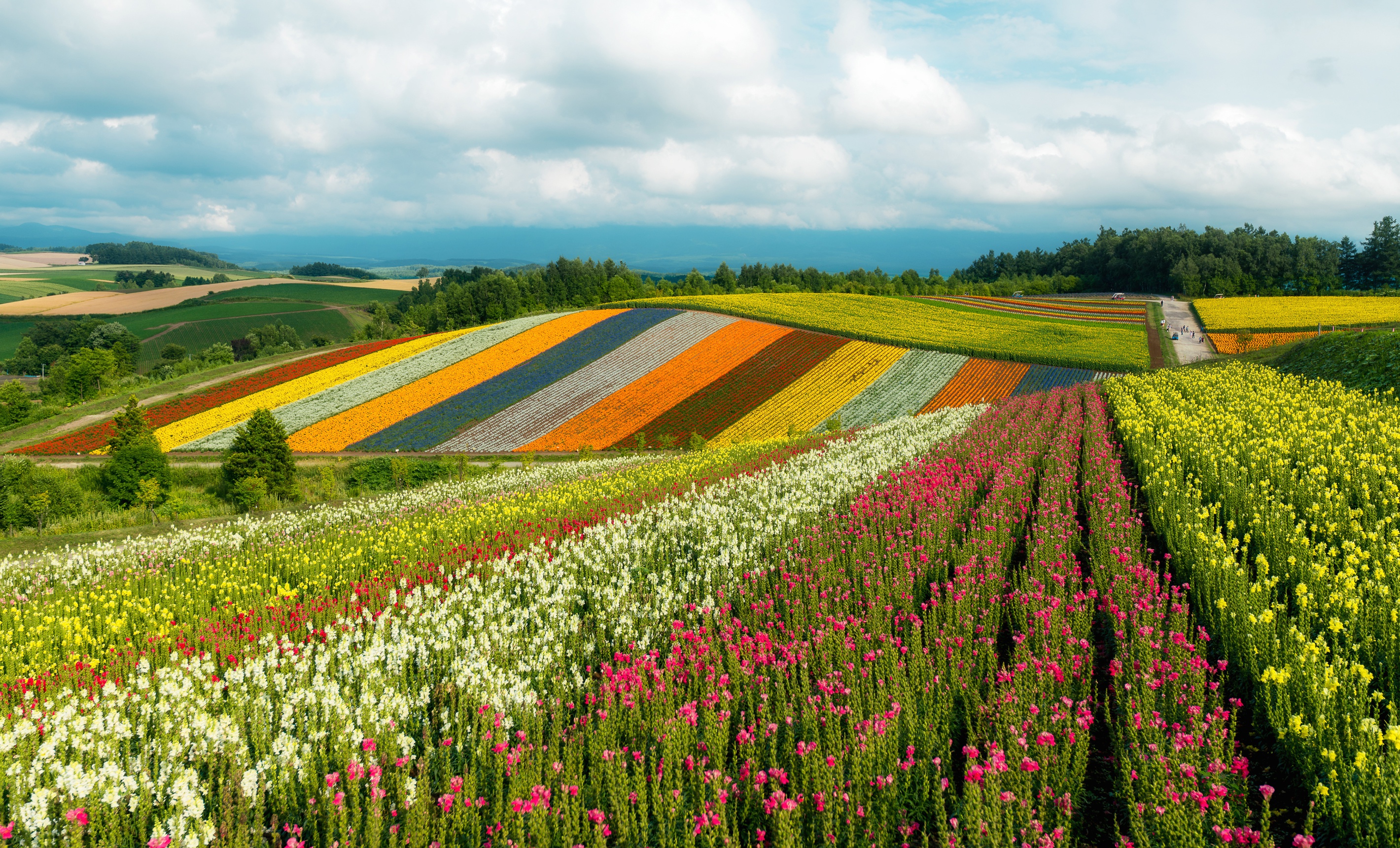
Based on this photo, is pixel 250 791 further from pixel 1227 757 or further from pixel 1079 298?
pixel 1079 298

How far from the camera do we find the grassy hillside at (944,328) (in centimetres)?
5756

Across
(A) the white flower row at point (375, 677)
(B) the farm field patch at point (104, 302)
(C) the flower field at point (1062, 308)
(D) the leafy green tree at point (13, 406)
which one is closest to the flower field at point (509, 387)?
(D) the leafy green tree at point (13, 406)

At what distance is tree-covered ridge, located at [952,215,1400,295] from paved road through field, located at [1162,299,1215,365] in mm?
21146

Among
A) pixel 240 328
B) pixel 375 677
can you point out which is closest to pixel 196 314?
pixel 240 328

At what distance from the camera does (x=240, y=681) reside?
6.28m

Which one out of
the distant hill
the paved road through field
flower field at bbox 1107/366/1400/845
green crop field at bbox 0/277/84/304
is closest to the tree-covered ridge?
the paved road through field

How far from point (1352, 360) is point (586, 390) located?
41.4 meters

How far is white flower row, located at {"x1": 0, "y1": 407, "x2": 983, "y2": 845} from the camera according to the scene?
16.4 ft

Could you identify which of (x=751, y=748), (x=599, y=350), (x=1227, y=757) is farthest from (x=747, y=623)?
(x=599, y=350)

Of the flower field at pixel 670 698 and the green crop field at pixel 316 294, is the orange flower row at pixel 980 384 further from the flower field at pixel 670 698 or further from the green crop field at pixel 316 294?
the green crop field at pixel 316 294

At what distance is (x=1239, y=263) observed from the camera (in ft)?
373

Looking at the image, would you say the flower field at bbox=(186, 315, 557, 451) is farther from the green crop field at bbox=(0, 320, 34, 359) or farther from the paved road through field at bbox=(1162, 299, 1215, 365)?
the green crop field at bbox=(0, 320, 34, 359)

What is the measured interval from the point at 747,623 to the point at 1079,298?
121 meters

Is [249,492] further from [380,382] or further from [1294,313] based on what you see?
[1294,313]
